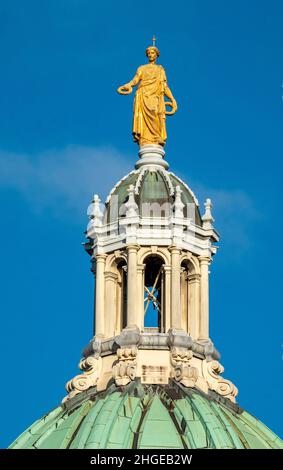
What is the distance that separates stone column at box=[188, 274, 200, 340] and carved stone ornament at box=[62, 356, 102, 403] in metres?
4.38

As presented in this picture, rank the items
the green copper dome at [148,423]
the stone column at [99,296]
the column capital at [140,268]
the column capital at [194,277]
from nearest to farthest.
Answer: the green copper dome at [148,423] → the column capital at [140,268] → the stone column at [99,296] → the column capital at [194,277]

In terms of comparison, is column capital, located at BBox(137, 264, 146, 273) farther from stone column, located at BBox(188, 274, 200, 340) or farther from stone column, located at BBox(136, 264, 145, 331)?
stone column, located at BBox(188, 274, 200, 340)

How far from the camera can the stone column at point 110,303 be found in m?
148

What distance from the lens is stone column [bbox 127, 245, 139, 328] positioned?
14550cm

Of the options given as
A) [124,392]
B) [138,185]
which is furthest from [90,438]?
[138,185]

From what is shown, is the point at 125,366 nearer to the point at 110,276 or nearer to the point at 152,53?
the point at 110,276

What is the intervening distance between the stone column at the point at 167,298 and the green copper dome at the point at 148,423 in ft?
11.8

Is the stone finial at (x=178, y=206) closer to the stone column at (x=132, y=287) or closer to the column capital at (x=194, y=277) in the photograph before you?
the stone column at (x=132, y=287)

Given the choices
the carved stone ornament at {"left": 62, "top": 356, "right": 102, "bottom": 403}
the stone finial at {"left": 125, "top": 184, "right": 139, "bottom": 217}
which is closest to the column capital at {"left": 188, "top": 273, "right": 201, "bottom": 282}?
the stone finial at {"left": 125, "top": 184, "right": 139, "bottom": 217}

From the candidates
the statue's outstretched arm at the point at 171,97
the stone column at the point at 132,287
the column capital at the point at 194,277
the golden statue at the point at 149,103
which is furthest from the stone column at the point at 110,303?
the statue's outstretched arm at the point at 171,97

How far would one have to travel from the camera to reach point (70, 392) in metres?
146
